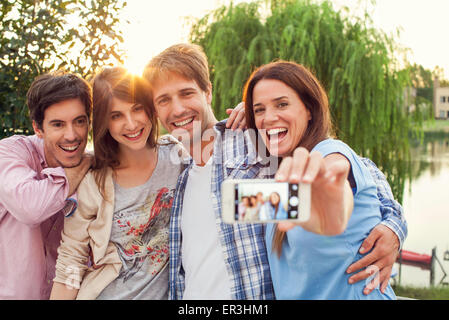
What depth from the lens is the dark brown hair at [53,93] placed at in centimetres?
169

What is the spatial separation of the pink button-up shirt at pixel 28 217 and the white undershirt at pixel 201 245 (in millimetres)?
509

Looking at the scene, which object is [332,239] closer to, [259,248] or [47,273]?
[259,248]

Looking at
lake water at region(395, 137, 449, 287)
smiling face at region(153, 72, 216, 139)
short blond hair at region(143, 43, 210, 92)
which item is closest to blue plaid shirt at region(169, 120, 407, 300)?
smiling face at region(153, 72, 216, 139)

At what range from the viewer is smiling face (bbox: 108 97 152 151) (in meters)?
1.73

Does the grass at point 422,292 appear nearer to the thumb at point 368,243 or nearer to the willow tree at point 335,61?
the willow tree at point 335,61

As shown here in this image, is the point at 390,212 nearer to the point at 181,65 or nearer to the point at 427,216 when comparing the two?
the point at 181,65

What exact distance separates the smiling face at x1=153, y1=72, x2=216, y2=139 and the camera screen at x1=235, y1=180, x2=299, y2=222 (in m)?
0.88

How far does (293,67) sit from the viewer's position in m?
1.50

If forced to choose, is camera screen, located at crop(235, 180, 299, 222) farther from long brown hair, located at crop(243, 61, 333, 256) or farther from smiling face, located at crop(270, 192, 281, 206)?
long brown hair, located at crop(243, 61, 333, 256)

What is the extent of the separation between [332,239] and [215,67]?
5.37 meters

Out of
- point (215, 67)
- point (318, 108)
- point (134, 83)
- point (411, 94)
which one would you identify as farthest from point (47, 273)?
point (411, 94)

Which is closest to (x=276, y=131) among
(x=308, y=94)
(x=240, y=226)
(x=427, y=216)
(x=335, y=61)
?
(x=308, y=94)

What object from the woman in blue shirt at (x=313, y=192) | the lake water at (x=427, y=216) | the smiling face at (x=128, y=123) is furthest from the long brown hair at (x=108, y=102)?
the lake water at (x=427, y=216)

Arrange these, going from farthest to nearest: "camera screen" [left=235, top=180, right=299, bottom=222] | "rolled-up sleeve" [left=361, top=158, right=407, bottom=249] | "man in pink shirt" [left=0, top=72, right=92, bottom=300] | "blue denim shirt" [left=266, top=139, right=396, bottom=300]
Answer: "man in pink shirt" [left=0, top=72, right=92, bottom=300] < "rolled-up sleeve" [left=361, top=158, right=407, bottom=249] < "blue denim shirt" [left=266, top=139, right=396, bottom=300] < "camera screen" [left=235, top=180, right=299, bottom=222]
